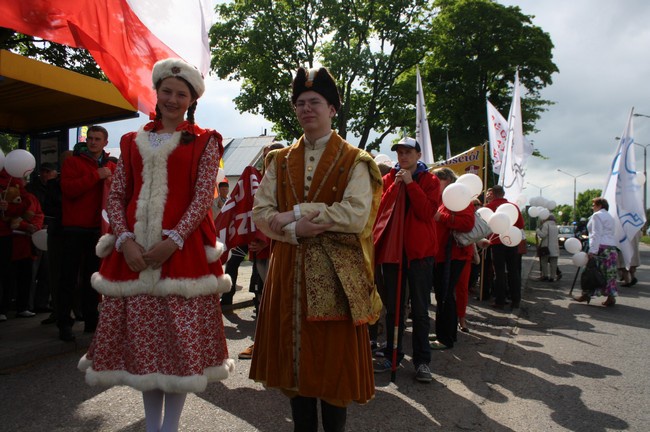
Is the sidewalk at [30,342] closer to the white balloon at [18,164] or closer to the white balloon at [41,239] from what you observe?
the white balloon at [41,239]

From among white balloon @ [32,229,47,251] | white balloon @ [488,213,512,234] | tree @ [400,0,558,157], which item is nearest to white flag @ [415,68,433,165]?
white balloon @ [488,213,512,234]

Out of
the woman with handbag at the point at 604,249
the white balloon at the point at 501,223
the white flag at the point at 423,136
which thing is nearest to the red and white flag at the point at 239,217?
the white balloon at the point at 501,223

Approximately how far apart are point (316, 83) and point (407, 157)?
6.77 ft

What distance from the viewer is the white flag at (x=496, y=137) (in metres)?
11.3

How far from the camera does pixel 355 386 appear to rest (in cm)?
223

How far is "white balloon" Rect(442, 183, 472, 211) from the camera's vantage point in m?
5.21

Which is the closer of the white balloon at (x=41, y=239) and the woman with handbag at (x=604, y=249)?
the white balloon at (x=41, y=239)

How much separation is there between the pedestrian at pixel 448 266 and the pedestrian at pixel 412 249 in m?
1.14

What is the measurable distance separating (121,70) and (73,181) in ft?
4.30

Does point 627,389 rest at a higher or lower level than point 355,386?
lower

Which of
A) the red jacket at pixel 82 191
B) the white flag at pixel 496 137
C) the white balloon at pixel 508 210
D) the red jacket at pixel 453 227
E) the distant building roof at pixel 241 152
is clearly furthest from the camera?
the distant building roof at pixel 241 152

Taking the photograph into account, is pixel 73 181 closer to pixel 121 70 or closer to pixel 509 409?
pixel 121 70

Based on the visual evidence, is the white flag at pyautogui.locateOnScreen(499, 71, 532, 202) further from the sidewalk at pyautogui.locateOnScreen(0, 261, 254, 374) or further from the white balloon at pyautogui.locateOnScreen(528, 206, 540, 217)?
the sidewalk at pyautogui.locateOnScreen(0, 261, 254, 374)

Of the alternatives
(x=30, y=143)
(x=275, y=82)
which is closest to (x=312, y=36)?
(x=275, y=82)
